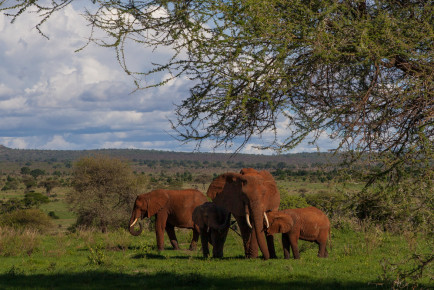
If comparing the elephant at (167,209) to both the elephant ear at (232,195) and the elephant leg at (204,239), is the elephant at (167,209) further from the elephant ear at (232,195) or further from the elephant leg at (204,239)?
the elephant ear at (232,195)

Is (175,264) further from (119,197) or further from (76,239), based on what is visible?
(119,197)

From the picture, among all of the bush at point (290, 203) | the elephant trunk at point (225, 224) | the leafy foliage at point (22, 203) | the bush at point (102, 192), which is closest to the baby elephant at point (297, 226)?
the elephant trunk at point (225, 224)

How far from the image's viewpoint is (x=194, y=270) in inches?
553

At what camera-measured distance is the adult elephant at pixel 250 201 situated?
571 inches

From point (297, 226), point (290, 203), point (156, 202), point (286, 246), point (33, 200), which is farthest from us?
point (33, 200)

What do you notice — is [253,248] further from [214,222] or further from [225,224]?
[214,222]

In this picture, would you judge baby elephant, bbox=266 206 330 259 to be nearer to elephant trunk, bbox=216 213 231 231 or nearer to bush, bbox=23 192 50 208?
elephant trunk, bbox=216 213 231 231

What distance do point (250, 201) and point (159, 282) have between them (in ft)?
11.7

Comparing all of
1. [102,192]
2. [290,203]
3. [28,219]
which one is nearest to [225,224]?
[290,203]

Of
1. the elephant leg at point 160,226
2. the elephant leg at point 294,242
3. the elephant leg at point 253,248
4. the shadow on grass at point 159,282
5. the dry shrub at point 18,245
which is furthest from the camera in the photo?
the elephant leg at point 160,226

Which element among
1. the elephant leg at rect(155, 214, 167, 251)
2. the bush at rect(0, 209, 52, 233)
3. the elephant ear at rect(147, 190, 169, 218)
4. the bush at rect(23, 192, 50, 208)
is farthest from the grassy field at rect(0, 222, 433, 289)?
the bush at rect(23, 192, 50, 208)

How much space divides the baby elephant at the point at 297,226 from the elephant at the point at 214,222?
150 centimetres

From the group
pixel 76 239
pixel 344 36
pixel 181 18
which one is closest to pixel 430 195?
pixel 344 36

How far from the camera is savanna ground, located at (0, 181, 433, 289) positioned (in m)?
12.1
